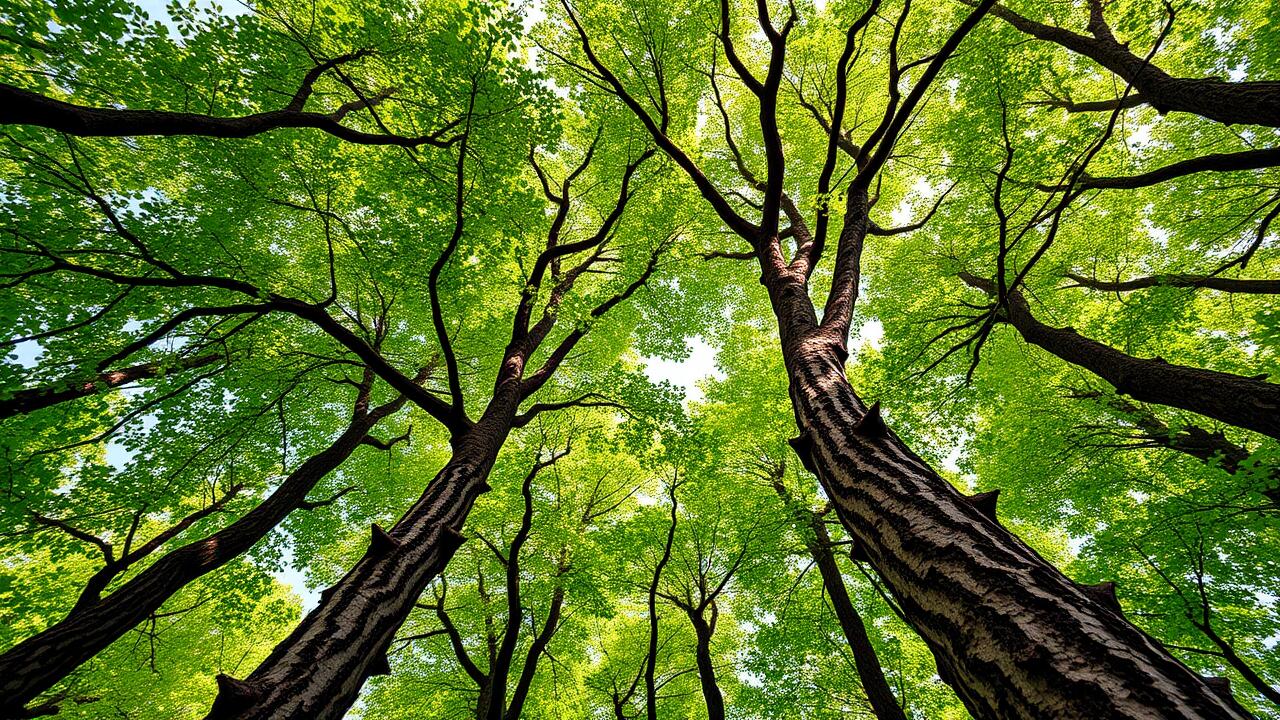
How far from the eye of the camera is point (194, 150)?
21.9 ft

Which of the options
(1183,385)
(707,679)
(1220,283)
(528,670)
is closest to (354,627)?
(528,670)

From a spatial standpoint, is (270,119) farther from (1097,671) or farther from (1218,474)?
(1218,474)

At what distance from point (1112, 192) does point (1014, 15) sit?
4392 mm

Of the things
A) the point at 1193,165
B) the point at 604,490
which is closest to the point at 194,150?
the point at 604,490

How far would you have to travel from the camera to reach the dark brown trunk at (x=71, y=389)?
4.68 meters

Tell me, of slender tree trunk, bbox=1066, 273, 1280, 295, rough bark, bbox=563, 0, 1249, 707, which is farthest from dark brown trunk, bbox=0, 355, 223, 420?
slender tree trunk, bbox=1066, 273, 1280, 295

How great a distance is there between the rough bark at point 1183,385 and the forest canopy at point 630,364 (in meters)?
0.04

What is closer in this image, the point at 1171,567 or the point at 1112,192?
the point at 1171,567

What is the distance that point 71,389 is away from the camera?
512cm

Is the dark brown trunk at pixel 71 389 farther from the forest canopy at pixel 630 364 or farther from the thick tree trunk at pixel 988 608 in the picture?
the thick tree trunk at pixel 988 608

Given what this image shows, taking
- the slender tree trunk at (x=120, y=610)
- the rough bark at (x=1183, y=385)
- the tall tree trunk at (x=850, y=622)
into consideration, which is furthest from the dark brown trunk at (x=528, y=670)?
the rough bark at (x=1183, y=385)

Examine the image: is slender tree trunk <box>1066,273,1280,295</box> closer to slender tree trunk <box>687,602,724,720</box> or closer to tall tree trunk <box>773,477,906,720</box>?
tall tree trunk <box>773,477,906,720</box>

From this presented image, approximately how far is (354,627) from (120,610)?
4.50m

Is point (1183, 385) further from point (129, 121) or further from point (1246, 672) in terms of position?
point (129, 121)
